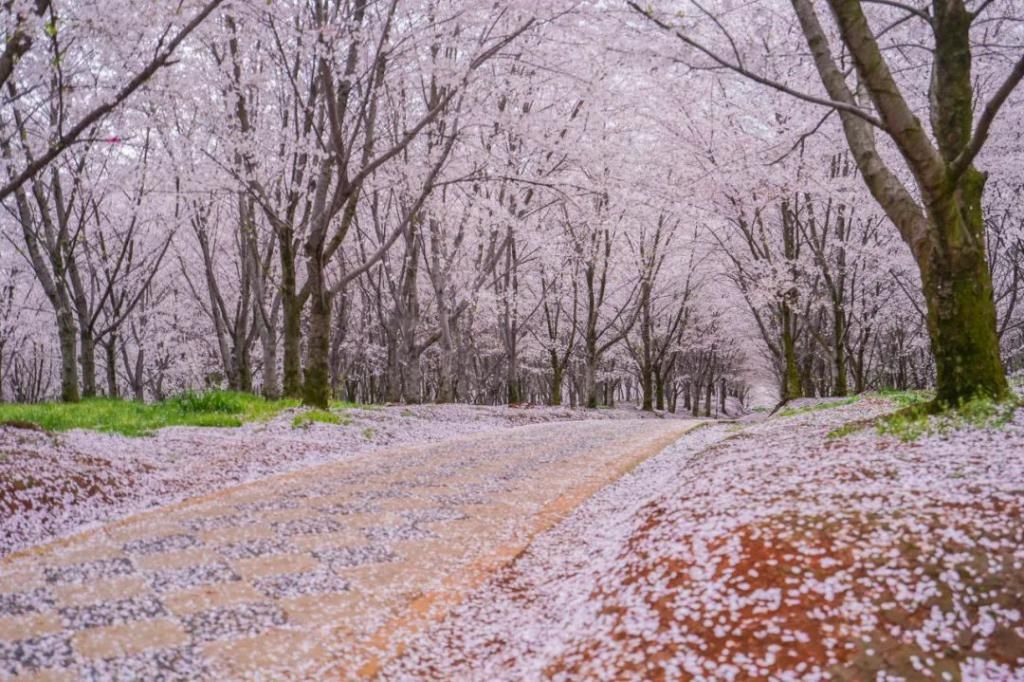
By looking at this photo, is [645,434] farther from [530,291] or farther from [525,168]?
[530,291]

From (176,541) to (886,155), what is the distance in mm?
20939

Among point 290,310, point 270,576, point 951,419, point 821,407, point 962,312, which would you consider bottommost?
point 270,576

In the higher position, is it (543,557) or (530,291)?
(530,291)

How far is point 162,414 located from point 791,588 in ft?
40.0

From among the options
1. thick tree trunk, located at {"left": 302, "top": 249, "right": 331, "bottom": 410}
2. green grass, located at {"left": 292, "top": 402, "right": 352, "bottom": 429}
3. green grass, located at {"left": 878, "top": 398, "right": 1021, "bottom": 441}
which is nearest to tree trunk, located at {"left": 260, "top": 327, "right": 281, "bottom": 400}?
thick tree trunk, located at {"left": 302, "top": 249, "right": 331, "bottom": 410}

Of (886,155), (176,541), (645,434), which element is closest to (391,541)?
(176,541)

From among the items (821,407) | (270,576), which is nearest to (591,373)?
(821,407)

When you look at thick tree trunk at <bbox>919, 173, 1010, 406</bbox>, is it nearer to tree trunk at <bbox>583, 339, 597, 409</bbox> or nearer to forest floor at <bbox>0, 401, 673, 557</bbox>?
forest floor at <bbox>0, 401, 673, 557</bbox>

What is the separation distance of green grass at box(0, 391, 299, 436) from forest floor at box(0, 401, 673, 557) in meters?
0.03

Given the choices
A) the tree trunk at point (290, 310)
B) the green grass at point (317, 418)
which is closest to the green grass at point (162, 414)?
the green grass at point (317, 418)

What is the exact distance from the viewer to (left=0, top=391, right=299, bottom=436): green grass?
10867 millimetres

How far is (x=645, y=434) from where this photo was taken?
1500 centimetres

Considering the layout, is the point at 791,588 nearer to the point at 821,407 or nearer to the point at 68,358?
the point at 821,407

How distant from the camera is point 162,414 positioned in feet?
42.1
